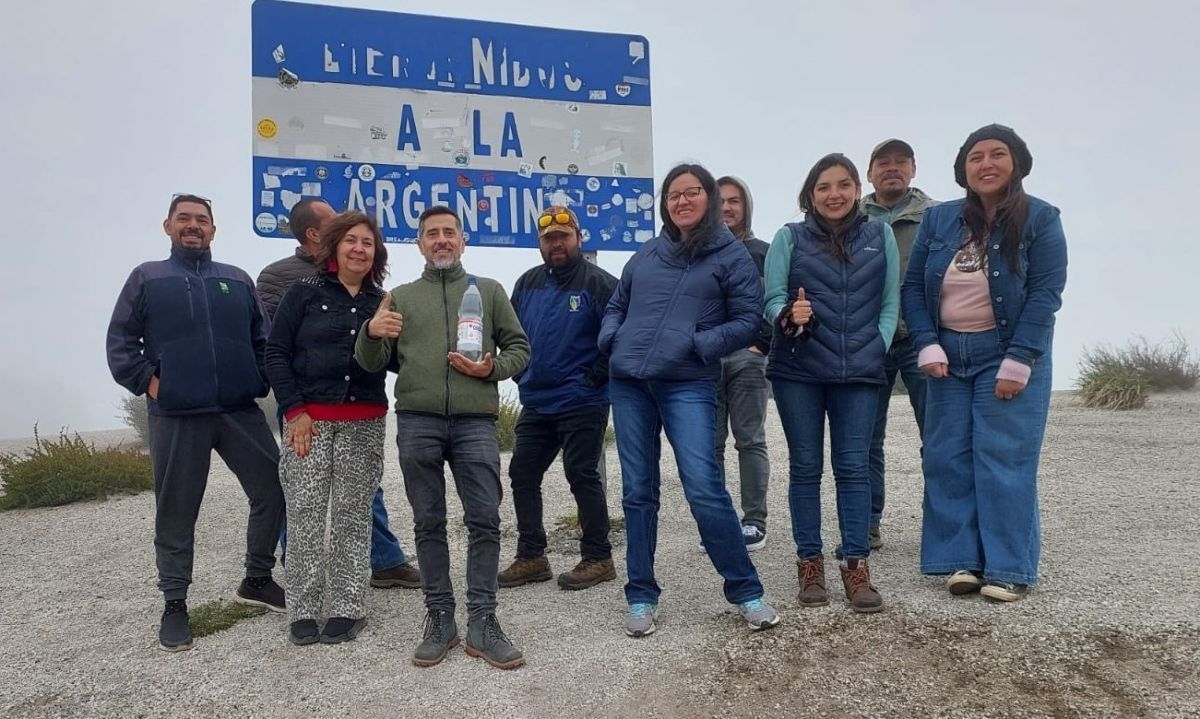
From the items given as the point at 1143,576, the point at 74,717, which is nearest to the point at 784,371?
the point at 1143,576

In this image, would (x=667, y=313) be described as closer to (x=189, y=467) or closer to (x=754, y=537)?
(x=754, y=537)

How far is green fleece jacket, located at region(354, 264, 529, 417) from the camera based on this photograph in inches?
147

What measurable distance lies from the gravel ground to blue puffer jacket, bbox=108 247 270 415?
4.24 feet

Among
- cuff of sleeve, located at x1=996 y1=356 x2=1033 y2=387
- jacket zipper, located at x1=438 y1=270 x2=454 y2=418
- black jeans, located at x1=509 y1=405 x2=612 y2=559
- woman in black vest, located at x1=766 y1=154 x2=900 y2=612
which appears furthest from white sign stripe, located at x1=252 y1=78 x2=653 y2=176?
cuff of sleeve, located at x1=996 y1=356 x2=1033 y2=387

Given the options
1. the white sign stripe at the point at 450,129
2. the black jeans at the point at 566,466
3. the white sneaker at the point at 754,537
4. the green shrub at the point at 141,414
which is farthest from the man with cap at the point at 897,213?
the green shrub at the point at 141,414

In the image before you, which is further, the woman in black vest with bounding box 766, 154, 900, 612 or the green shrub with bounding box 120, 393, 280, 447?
the green shrub with bounding box 120, 393, 280, 447

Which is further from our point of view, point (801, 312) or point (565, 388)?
point (565, 388)

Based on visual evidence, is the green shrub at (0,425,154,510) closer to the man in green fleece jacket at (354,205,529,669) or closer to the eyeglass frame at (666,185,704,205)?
the man in green fleece jacket at (354,205,529,669)

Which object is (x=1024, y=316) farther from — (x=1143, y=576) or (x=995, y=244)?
(x=1143, y=576)

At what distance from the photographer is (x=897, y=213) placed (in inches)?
191

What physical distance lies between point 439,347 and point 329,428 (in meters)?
0.71

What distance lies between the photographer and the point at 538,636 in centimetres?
389

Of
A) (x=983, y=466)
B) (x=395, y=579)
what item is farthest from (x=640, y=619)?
(x=983, y=466)

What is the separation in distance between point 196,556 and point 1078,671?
595 centimetres
